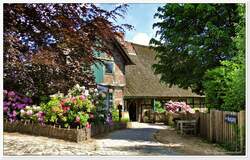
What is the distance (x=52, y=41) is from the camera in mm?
9461

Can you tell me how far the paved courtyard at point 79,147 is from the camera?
28.0ft

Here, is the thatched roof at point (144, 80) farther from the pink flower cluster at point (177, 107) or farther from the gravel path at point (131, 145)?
the gravel path at point (131, 145)

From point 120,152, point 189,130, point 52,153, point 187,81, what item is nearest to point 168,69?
point 187,81

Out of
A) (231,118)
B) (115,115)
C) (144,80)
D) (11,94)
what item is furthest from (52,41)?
(144,80)

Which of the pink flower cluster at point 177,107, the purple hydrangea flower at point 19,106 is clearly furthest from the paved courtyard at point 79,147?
the pink flower cluster at point 177,107

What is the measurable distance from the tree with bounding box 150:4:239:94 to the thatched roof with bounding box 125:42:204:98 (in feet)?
4.25

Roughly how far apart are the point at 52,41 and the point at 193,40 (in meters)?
3.94

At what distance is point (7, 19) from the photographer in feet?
28.7

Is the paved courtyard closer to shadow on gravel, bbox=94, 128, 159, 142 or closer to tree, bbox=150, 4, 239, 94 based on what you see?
shadow on gravel, bbox=94, 128, 159, 142

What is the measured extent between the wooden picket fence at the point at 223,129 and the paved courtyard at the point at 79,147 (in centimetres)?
137

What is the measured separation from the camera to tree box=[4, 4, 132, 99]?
8.95 m

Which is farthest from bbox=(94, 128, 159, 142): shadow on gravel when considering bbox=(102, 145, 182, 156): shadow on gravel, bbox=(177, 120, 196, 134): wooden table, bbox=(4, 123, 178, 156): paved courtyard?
bbox=(102, 145, 182, 156): shadow on gravel

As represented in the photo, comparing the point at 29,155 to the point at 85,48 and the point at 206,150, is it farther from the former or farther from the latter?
the point at 206,150

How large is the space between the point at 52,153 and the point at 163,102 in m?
8.68
